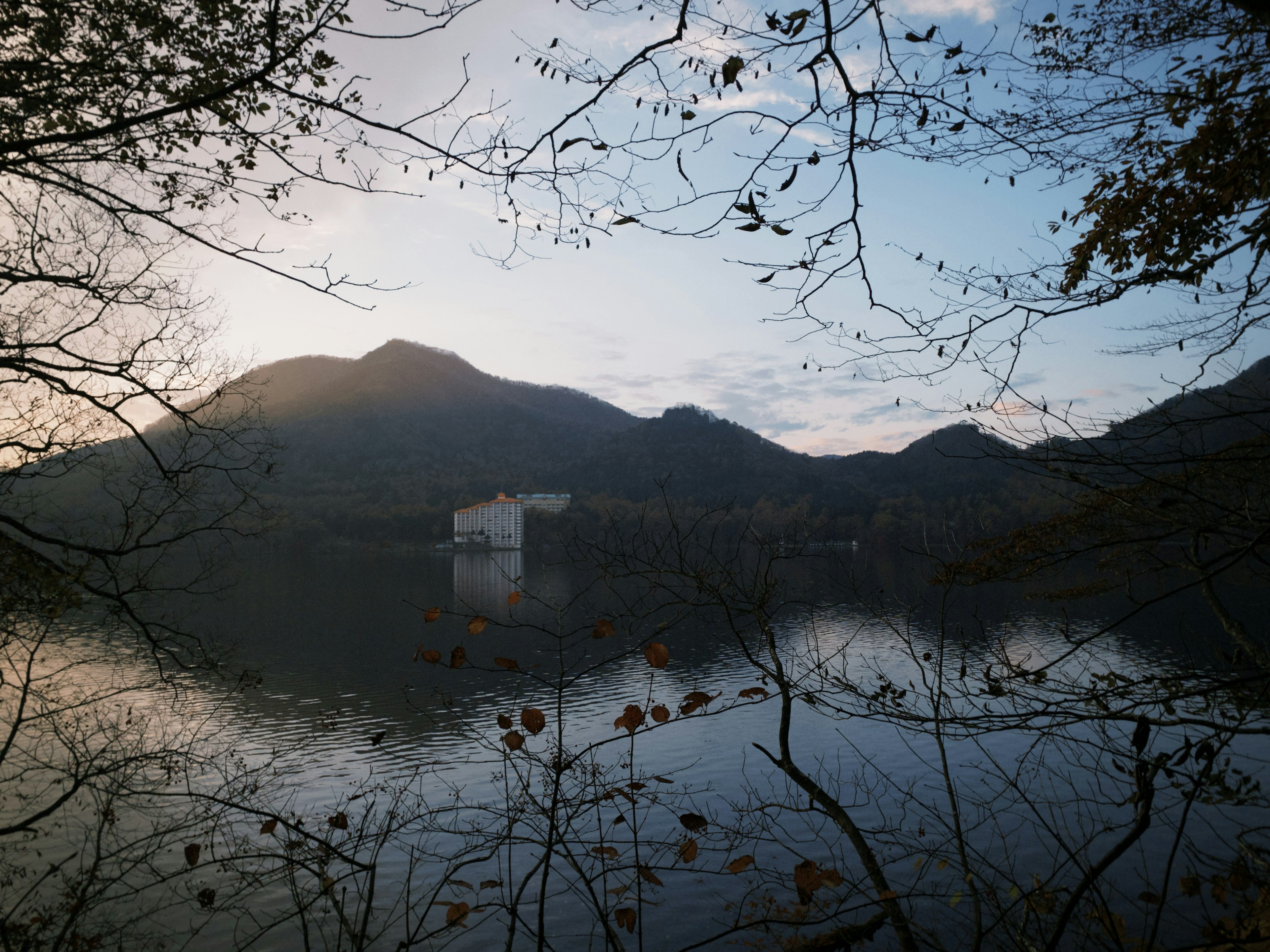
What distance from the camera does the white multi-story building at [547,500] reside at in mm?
61969

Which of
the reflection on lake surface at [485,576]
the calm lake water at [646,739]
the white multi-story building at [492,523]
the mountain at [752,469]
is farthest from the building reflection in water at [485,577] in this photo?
the mountain at [752,469]

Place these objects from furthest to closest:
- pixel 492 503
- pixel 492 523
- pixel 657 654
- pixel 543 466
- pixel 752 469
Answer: pixel 543 466 < pixel 492 523 < pixel 492 503 < pixel 752 469 < pixel 657 654

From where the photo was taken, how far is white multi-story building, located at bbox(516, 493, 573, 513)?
203 ft

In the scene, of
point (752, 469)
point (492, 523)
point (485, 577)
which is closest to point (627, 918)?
point (485, 577)

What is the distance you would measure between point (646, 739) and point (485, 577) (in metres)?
40.1

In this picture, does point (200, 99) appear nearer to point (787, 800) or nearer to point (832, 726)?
point (787, 800)

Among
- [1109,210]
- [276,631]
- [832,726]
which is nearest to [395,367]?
[276,631]

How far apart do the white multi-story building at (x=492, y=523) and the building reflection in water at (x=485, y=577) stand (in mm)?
1825

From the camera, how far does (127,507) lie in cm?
596

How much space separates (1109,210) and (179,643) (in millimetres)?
8048

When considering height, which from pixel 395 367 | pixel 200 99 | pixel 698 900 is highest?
pixel 395 367

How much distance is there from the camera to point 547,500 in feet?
239

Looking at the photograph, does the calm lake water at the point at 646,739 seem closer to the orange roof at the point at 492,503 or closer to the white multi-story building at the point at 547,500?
the white multi-story building at the point at 547,500

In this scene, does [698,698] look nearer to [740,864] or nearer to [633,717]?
[633,717]
